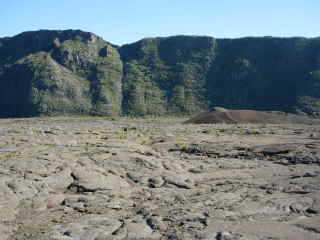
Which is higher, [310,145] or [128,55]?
[128,55]

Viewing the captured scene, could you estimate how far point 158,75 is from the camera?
100938 millimetres

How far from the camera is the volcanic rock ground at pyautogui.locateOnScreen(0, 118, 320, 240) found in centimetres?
1118

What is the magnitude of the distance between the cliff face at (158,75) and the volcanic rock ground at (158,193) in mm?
65317

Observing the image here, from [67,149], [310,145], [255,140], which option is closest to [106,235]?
[67,149]

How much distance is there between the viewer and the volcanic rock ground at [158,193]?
11180 millimetres

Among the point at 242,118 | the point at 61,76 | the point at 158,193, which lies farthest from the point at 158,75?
the point at 158,193

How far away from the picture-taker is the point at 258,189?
604 inches

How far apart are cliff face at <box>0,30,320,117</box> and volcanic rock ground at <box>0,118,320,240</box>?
65.3 metres

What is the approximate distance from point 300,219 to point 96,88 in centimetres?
8703

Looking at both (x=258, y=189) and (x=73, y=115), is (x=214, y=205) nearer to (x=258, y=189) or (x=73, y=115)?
(x=258, y=189)

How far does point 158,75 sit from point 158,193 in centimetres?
8681

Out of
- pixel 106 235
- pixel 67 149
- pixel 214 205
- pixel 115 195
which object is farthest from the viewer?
pixel 67 149

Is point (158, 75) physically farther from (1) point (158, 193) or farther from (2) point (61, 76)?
(1) point (158, 193)

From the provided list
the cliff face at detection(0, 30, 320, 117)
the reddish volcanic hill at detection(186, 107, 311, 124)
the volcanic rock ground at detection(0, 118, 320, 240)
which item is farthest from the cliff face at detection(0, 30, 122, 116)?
the volcanic rock ground at detection(0, 118, 320, 240)
